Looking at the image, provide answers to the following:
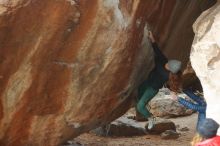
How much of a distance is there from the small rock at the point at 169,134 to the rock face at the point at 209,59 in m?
6.40

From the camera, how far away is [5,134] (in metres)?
9.39

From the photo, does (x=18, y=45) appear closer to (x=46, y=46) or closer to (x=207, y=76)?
(x=46, y=46)

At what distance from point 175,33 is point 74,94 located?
11.4 feet

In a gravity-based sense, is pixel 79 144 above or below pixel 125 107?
below

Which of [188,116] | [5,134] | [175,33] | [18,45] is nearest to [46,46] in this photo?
[18,45]

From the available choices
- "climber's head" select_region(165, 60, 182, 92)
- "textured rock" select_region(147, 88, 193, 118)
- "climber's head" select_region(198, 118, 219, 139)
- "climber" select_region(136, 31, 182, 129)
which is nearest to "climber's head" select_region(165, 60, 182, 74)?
"climber's head" select_region(165, 60, 182, 92)

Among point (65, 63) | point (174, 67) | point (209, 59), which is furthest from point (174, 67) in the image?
point (65, 63)

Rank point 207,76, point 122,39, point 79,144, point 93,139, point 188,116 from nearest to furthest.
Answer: point 207,76 < point 122,39 < point 79,144 < point 93,139 < point 188,116

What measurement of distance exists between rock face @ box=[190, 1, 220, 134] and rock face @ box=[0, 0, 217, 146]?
63.2 inches

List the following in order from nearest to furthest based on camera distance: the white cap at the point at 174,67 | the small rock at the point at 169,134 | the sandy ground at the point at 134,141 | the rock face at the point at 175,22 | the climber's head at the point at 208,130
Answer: the climber's head at the point at 208,130 < the white cap at the point at 174,67 < the rock face at the point at 175,22 < the sandy ground at the point at 134,141 < the small rock at the point at 169,134

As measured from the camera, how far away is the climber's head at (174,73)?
31.3ft

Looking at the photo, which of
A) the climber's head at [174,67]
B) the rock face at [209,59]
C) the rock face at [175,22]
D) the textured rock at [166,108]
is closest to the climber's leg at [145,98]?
the climber's head at [174,67]

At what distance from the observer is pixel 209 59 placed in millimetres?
7727

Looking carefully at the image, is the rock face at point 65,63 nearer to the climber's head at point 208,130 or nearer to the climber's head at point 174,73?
the climber's head at point 174,73
